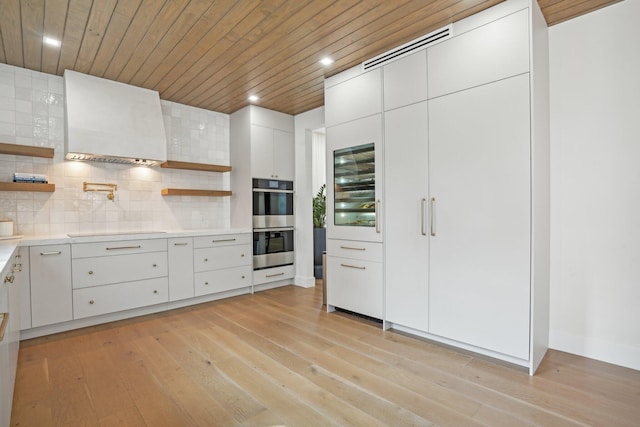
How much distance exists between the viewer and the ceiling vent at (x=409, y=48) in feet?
8.63

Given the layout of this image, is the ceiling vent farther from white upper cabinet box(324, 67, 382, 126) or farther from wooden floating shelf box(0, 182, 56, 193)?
wooden floating shelf box(0, 182, 56, 193)

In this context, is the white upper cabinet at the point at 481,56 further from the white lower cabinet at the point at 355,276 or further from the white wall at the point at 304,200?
the white wall at the point at 304,200

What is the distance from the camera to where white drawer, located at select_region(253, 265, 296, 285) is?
15.0ft

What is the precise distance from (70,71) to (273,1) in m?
2.49

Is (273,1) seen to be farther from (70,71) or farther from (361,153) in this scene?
(70,71)

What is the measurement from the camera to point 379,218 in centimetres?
309

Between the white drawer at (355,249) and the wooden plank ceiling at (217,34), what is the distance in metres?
1.82

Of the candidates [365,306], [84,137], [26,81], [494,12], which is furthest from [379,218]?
[26,81]

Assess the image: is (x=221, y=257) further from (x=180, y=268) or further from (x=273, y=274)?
(x=273, y=274)

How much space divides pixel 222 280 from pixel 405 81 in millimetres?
3161

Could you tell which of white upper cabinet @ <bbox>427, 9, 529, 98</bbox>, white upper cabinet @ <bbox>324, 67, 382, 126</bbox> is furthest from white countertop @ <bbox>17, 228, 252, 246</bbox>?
white upper cabinet @ <bbox>427, 9, 529, 98</bbox>

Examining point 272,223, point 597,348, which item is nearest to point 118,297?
point 272,223

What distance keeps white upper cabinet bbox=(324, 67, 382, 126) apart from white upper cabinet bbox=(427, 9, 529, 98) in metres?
0.56

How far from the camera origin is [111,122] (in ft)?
11.7
